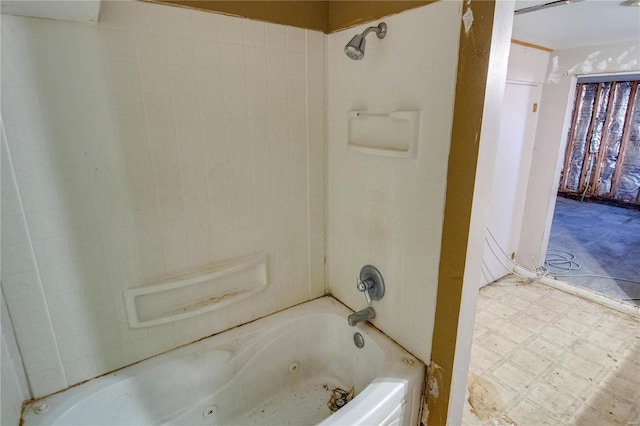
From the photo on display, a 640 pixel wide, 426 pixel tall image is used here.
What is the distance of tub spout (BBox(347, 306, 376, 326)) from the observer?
4.89ft

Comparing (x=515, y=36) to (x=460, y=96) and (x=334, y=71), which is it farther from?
(x=460, y=96)

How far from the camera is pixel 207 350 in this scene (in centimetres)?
141

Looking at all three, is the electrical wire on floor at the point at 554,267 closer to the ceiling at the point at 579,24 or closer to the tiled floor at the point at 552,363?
the tiled floor at the point at 552,363

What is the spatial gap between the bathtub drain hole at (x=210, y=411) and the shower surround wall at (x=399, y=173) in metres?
0.77

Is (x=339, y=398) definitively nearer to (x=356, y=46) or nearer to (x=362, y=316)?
(x=362, y=316)

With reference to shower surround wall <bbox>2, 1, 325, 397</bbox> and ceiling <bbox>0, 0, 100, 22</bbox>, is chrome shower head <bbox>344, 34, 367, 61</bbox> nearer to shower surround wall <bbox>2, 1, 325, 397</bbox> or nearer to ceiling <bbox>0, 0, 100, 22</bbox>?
shower surround wall <bbox>2, 1, 325, 397</bbox>

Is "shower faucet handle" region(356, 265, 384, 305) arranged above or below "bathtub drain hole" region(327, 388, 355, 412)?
above

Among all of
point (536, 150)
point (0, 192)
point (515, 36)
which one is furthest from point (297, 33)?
point (536, 150)

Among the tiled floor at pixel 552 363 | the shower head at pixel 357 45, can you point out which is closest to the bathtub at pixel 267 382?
the tiled floor at pixel 552 363

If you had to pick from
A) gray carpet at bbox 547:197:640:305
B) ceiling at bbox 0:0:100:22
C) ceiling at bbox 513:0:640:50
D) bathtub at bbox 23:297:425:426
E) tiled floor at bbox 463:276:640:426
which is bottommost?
tiled floor at bbox 463:276:640:426

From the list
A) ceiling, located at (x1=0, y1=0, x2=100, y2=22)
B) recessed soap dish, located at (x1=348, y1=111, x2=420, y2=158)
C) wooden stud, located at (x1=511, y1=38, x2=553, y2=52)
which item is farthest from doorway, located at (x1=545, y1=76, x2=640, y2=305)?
ceiling, located at (x1=0, y1=0, x2=100, y2=22)

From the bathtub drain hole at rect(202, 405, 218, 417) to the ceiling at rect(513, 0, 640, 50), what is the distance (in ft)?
7.88

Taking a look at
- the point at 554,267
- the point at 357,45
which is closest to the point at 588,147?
the point at 554,267

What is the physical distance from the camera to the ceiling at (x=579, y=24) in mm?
1716
